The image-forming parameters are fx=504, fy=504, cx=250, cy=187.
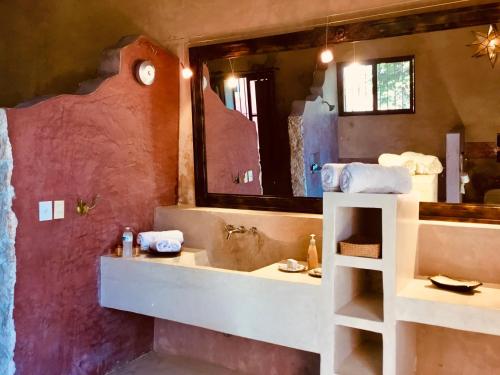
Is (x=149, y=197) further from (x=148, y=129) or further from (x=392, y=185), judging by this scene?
(x=392, y=185)

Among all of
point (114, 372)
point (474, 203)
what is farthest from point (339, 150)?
point (114, 372)

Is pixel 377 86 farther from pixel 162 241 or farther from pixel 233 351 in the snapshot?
pixel 233 351

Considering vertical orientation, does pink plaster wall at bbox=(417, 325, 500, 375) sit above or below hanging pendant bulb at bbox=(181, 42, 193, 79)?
below

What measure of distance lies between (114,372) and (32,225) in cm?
114

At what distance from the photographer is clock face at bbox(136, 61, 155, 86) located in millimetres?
3314

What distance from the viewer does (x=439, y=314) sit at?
7.05ft

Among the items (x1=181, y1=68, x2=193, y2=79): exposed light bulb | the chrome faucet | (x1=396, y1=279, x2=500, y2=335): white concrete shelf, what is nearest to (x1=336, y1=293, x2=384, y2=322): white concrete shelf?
(x1=396, y1=279, x2=500, y2=335): white concrete shelf

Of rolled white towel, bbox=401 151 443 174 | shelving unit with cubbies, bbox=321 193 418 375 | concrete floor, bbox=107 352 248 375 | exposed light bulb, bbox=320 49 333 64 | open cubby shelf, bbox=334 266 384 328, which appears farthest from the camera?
concrete floor, bbox=107 352 248 375

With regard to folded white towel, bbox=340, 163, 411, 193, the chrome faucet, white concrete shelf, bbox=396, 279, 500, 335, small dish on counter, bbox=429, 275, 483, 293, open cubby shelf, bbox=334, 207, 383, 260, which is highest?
folded white towel, bbox=340, 163, 411, 193

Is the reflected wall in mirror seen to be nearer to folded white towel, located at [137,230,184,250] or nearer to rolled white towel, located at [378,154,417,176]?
rolled white towel, located at [378,154,417,176]

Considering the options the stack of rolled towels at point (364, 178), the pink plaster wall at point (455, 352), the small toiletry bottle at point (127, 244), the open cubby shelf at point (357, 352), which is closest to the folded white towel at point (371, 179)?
the stack of rolled towels at point (364, 178)

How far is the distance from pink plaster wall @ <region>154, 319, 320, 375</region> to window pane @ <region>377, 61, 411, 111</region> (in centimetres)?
152

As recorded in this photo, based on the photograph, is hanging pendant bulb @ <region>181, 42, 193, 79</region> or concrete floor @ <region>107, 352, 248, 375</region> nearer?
concrete floor @ <region>107, 352, 248, 375</region>

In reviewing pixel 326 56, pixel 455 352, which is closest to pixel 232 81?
pixel 326 56
